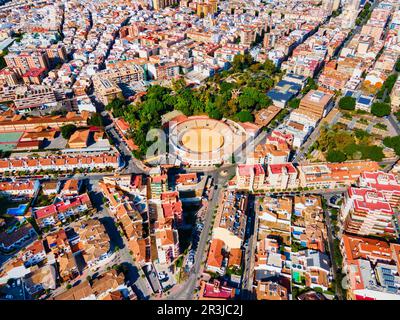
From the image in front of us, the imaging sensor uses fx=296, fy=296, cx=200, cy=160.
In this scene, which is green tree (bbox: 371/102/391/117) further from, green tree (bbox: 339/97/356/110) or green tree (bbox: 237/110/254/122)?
green tree (bbox: 237/110/254/122)

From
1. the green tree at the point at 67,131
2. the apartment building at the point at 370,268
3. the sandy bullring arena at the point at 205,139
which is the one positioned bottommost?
the apartment building at the point at 370,268

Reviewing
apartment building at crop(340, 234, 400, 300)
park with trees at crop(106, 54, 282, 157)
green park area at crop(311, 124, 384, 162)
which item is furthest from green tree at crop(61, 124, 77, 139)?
apartment building at crop(340, 234, 400, 300)

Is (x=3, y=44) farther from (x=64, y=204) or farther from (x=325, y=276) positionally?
(x=325, y=276)

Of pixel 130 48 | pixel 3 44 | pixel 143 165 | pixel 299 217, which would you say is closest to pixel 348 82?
pixel 299 217

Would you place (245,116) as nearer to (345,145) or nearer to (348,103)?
(345,145)

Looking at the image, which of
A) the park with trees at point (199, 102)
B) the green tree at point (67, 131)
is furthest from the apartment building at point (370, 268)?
the green tree at point (67, 131)

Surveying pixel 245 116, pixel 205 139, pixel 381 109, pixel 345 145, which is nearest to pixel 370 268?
pixel 345 145

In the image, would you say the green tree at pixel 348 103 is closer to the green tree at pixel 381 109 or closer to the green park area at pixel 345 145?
the green tree at pixel 381 109
